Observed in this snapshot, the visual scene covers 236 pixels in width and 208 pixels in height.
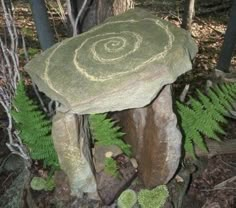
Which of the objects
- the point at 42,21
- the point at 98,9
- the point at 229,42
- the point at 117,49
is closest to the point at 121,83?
the point at 117,49

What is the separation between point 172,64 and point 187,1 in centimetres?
398

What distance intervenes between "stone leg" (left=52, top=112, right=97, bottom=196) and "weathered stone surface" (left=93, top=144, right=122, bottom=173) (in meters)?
0.13

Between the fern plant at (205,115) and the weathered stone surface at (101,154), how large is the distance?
710 millimetres

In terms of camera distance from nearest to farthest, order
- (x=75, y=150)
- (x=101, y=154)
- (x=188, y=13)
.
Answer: (x=75, y=150), (x=101, y=154), (x=188, y=13)

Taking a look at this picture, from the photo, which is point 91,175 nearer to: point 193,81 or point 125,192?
point 125,192

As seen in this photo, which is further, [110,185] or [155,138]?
[110,185]

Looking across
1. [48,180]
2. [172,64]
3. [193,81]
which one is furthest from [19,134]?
[193,81]

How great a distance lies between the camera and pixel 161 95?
98.0 inches

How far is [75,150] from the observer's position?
2.68 m

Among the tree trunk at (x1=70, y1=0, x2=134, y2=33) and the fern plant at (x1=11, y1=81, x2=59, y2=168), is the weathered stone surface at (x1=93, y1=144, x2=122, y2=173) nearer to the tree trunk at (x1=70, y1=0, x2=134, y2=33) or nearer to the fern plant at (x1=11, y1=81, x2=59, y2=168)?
the fern plant at (x1=11, y1=81, x2=59, y2=168)

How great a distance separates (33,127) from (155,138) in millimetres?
1114

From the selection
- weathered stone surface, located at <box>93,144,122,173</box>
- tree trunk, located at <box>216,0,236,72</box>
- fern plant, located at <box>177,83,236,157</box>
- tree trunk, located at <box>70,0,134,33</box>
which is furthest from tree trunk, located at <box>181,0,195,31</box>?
weathered stone surface, located at <box>93,144,122,173</box>

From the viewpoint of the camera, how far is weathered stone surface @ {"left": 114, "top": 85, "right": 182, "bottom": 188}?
8.38 ft

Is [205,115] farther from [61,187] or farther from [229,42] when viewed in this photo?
[229,42]
